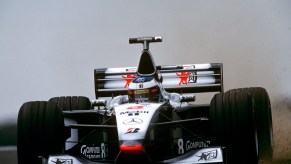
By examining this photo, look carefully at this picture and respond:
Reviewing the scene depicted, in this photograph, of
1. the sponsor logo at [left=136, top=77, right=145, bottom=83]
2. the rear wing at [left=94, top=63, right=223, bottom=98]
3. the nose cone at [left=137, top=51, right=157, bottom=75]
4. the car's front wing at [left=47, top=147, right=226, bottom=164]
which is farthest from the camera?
the rear wing at [left=94, top=63, right=223, bottom=98]

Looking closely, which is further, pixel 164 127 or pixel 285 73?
pixel 285 73

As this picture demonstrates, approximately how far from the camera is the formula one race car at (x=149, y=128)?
8789 millimetres

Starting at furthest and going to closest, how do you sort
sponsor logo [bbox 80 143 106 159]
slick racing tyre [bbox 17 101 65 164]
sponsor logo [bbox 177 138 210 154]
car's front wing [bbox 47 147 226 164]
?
sponsor logo [bbox 80 143 106 159], sponsor logo [bbox 177 138 210 154], slick racing tyre [bbox 17 101 65 164], car's front wing [bbox 47 147 226 164]

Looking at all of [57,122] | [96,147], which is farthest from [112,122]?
[57,122]

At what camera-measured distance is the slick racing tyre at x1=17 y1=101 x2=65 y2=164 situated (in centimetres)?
919

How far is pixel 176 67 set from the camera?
12.0m

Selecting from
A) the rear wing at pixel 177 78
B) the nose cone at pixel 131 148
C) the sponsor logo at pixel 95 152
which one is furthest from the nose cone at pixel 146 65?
Answer: the nose cone at pixel 131 148

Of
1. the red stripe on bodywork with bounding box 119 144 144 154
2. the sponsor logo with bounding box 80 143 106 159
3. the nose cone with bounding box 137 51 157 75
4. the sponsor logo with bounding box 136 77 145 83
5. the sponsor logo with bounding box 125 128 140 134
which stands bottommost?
the sponsor logo with bounding box 80 143 106 159

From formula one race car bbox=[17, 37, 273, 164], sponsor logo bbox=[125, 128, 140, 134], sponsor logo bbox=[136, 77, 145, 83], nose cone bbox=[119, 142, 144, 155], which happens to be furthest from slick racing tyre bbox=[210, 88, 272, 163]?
sponsor logo bbox=[136, 77, 145, 83]

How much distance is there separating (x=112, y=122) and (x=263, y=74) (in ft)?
31.8

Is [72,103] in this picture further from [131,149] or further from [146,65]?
[131,149]

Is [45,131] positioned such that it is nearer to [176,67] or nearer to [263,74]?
[176,67]

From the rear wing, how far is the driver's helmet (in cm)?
151

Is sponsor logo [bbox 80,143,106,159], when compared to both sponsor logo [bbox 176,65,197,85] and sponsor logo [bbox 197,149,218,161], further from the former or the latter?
sponsor logo [bbox 176,65,197,85]
